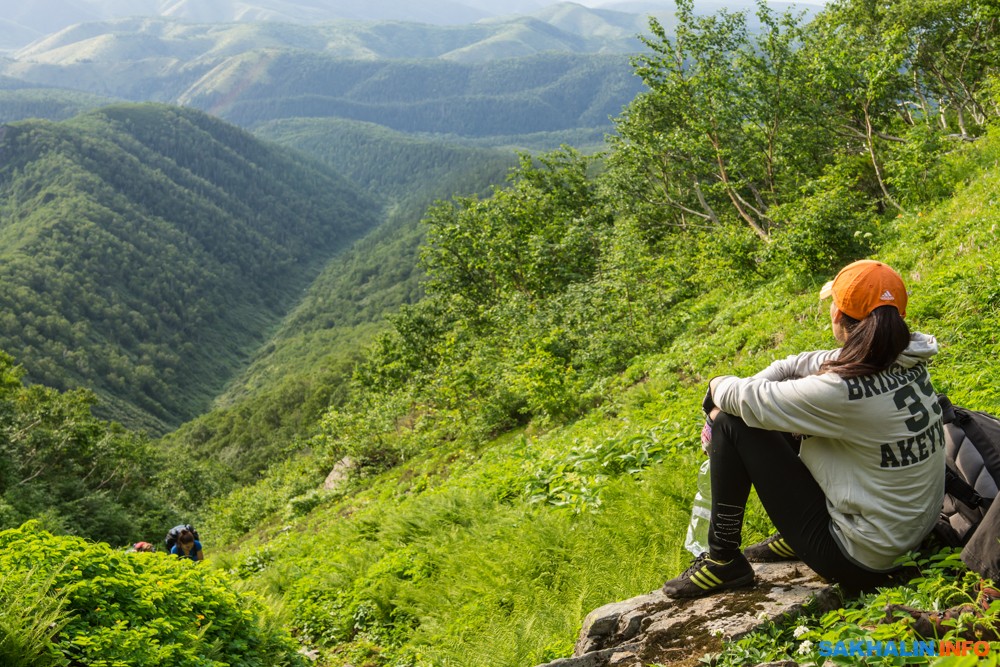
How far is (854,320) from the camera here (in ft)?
10.7

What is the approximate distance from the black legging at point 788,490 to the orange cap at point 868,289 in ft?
2.47

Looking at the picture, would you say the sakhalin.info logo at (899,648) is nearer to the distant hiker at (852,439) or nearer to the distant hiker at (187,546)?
the distant hiker at (852,439)

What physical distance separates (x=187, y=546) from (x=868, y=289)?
9.77 m

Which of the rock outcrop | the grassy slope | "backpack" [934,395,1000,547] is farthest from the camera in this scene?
the grassy slope

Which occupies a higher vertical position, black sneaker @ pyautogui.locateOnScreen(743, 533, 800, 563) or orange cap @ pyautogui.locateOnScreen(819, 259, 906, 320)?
orange cap @ pyautogui.locateOnScreen(819, 259, 906, 320)

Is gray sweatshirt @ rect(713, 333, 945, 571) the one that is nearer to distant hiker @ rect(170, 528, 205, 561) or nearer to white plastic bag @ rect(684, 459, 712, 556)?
white plastic bag @ rect(684, 459, 712, 556)

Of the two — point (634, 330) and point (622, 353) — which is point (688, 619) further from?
point (634, 330)

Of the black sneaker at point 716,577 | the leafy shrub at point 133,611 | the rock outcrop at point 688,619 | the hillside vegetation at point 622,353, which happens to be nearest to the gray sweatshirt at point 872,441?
the hillside vegetation at point 622,353

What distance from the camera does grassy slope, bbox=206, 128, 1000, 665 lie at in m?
5.09

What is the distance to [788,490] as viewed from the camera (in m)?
3.51

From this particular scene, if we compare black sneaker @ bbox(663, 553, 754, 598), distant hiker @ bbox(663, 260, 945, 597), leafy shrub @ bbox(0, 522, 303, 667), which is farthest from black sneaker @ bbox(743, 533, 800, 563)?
leafy shrub @ bbox(0, 522, 303, 667)

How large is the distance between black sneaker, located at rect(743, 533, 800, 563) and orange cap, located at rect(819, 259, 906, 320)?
157 centimetres

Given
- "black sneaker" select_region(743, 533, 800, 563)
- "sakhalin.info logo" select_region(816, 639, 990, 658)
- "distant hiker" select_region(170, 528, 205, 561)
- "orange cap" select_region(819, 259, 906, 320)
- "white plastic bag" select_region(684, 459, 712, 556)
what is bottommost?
"distant hiker" select_region(170, 528, 205, 561)

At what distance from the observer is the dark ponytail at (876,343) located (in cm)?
307
